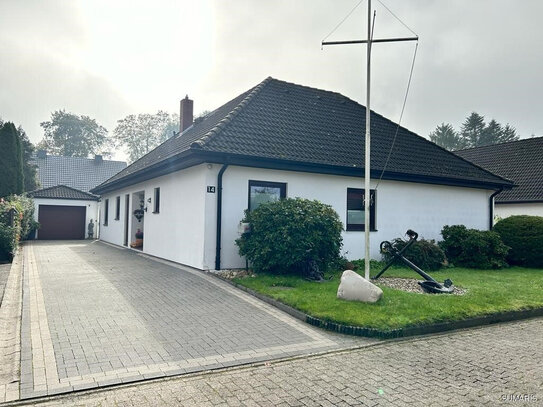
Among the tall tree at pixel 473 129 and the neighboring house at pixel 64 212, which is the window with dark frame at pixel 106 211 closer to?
the neighboring house at pixel 64 212

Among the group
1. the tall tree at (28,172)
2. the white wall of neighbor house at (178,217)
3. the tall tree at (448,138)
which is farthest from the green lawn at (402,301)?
Result: the tall tree at (448,138)

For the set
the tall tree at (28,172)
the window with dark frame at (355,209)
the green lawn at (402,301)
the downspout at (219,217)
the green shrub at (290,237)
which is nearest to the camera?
the green lawn at (402,301)

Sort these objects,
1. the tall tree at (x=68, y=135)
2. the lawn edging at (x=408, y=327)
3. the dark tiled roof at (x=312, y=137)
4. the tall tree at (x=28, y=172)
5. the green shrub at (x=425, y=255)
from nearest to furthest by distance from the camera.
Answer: the lawn edging at (x=408, y=327), the dark tiled roof at (x=312, y=137), the green shrub at (x=425, y=255), the tall tree at (x=28, y=172), the tall tree at (x=68, y=135)

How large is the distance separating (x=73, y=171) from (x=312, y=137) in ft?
101

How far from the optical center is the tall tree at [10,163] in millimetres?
22016

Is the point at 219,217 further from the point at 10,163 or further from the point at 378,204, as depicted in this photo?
the point at 10,163

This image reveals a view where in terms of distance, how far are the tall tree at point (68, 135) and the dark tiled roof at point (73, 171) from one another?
24057mm

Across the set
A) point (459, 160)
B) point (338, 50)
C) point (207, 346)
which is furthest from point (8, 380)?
point (459, 160)

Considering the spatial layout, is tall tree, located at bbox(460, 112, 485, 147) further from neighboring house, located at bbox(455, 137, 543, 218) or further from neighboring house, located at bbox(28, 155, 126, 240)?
neighboring house, located at bbox(28, 155, 126, 240)

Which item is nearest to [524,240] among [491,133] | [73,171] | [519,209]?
[519,209]

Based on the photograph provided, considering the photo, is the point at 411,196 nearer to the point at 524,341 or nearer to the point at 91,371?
the point at 524,341

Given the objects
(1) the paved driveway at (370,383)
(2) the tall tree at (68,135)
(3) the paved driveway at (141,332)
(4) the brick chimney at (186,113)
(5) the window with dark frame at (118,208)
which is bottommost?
(1) the paved driveway at (370,383)

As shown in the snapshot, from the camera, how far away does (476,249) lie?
41.8ft

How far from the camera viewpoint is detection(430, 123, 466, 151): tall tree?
61.8 metres
